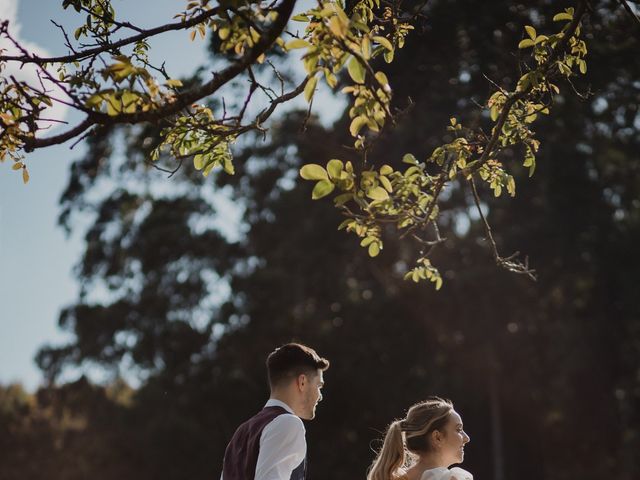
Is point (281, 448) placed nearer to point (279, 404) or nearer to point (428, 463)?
point (279, 404)

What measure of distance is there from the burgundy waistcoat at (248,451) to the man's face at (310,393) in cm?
14

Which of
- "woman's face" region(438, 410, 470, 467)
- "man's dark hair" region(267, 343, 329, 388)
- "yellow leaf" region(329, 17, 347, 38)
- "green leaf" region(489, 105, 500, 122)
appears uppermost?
"green leaf" region(489, 105, 500, 122)

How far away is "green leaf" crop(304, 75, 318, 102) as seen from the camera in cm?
235

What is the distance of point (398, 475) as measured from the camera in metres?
4.15

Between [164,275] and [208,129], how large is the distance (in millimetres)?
17868

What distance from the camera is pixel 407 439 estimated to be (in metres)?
4.25

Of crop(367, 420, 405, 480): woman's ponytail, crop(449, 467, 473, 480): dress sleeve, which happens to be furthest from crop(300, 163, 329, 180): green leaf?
crop(367, 420, 405, 480): woman's ponytail

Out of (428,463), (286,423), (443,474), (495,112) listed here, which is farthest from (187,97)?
(428,463)

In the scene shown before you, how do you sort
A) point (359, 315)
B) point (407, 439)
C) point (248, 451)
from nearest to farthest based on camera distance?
point (248, 451) < point (407, 439) < point (359, 315)

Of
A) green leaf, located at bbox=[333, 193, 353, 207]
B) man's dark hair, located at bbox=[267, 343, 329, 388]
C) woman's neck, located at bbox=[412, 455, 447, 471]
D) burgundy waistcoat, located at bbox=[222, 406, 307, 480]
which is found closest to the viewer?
green leaf, located at bbox=[333, 193, 353, 207]

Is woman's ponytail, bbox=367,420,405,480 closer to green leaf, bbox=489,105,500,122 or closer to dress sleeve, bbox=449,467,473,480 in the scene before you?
dress sleeve, bbox=449,467,473,480

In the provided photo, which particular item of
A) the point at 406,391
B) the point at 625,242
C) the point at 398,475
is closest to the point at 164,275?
the point at 406,391

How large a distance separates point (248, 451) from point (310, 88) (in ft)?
5.10

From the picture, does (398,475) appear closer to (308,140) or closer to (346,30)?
(346,30)
